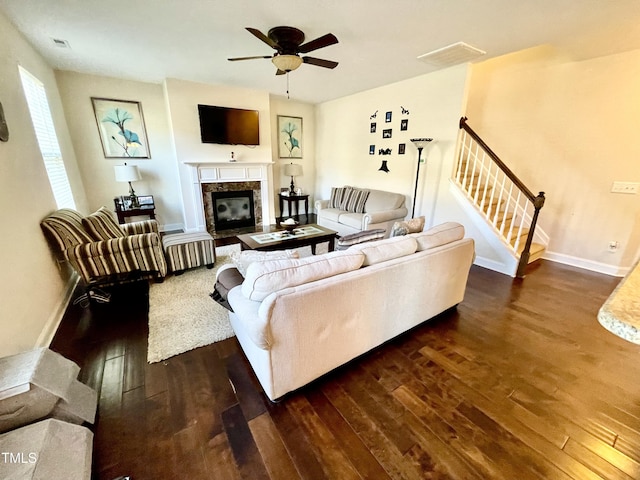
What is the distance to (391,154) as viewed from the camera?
4.68m

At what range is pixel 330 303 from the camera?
4.90 ft

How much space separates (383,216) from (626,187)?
288 centimetres

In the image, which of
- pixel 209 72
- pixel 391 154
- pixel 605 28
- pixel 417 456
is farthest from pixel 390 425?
pixel 209 72

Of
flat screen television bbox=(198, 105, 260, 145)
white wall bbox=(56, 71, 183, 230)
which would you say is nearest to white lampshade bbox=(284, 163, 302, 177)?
flat screen television bbox=(198, 105, 260, 145)

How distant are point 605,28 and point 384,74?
231cm

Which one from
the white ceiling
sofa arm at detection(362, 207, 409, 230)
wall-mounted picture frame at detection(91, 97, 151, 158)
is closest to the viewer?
the white ceiling

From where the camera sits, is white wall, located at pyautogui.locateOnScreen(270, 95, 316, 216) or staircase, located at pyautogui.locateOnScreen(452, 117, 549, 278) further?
white wall, located at pyautogui.locateOnScreen(270, 95, 316, 216)

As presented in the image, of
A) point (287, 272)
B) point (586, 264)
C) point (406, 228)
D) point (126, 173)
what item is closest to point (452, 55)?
point (406, 228)

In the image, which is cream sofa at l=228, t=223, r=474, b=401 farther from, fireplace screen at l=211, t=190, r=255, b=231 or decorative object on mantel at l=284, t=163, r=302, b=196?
decorative object on mantel at l=284, t=163, r=302, b=196

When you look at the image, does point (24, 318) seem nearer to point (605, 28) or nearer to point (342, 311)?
point (342, 311)

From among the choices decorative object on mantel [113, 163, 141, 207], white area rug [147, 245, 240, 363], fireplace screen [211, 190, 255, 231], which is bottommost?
white area rug [147, 245, 240, 363]

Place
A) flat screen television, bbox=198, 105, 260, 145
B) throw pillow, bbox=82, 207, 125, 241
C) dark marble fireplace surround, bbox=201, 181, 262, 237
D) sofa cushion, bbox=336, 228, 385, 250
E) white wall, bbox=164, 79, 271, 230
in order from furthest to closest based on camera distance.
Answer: dark marble fireplace surround, bbox=201, 181, 262, 237, flat screen television, bbox=198, 105, 260, 145, white wall, bbox=164, 79, 271, 230, throw pillow, bbox=82, 207, 125, 241, sofa cushion, bbox=336, 228, 385, 250

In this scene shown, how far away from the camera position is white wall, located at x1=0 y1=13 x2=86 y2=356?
176cm

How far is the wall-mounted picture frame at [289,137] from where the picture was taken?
5.80m
